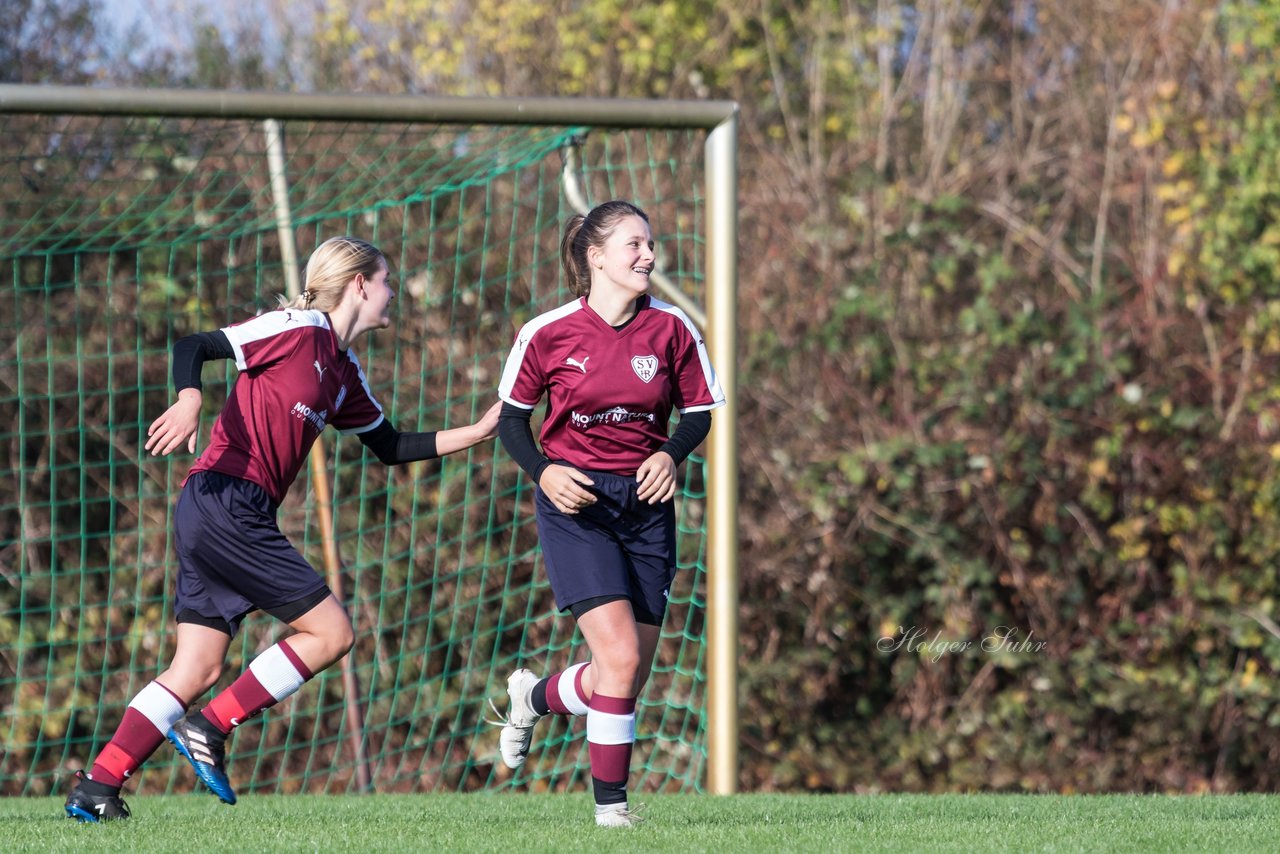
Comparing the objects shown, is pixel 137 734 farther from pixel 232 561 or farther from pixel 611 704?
pixel 611 704

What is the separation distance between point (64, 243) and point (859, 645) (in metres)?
4.53

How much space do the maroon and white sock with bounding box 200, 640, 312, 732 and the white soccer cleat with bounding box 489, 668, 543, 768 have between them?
1.96 ft

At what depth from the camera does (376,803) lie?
16.4 feet

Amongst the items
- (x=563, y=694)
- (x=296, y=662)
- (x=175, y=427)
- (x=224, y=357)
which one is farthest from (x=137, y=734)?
(x=563, y=694)

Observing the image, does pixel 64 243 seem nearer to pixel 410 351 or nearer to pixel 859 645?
pixel 410 351

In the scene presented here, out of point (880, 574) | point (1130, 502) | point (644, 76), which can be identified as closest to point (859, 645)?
point (880, 574)

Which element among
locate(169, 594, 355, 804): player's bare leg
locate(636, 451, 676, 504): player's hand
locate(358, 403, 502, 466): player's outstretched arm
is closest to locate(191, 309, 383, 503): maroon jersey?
locate(358, 403, 502, 466): player's outstretched arm

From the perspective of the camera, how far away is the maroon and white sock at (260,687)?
409 cm

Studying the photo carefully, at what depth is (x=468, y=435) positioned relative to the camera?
4.42 meters

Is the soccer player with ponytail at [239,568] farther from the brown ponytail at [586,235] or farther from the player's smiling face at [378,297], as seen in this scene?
the brown ponytail at [586,235]

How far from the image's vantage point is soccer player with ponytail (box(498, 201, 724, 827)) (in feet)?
12.9

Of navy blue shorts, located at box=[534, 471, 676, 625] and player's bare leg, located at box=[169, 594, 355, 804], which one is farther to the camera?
player's bare leg, located at box=[169, 594, 355, 804]

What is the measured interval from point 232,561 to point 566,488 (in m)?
0.91

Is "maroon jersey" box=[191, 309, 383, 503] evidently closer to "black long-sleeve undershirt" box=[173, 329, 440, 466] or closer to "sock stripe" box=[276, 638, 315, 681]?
"black long-sleeve undershirt" box=[173, 329, 440, 466]
